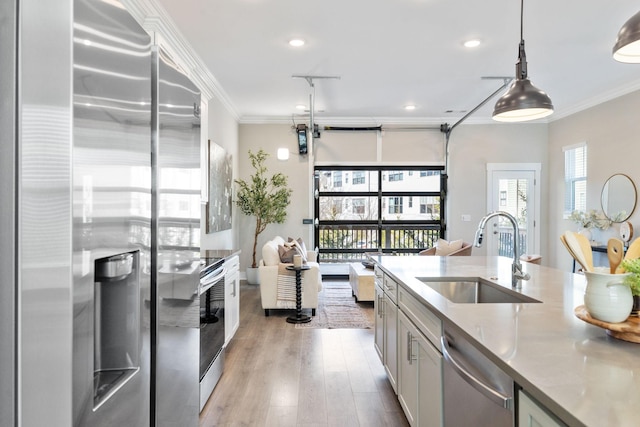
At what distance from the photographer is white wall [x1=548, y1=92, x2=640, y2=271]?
4.92 m

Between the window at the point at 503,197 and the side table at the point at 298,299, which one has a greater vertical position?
the window at the point at 503,197

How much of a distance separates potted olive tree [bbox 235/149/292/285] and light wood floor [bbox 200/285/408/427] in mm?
2520

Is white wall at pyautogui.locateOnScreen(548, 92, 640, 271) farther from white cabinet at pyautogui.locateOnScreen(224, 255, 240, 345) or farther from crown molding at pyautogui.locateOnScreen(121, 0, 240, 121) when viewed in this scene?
crown molding at pyautogui.locateOnScreen(121, 0, 240, 121)

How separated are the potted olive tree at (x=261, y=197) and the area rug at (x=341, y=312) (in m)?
1.46

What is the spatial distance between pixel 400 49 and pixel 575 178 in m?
4.09

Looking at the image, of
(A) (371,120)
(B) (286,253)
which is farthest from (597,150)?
(B) (286,253)

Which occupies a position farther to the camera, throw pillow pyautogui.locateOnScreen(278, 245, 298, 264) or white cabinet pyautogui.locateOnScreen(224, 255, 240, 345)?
throw pillow pyautogui.locateOnScreen(278, 245, 298, 264)

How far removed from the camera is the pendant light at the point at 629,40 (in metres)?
1.33

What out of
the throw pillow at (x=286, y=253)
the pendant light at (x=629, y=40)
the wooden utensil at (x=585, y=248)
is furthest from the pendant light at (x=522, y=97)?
the throw pillow at (x=286, y=253)

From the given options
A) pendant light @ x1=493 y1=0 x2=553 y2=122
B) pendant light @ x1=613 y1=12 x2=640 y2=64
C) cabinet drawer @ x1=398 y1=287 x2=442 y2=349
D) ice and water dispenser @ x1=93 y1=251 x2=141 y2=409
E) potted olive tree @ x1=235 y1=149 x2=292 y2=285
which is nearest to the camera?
ice and water dispenser @ x1=93 y1=251 x2=141 y2=409

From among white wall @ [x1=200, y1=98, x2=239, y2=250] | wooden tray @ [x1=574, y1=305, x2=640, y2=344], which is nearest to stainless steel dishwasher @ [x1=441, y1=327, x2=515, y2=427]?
wooden tray @ [x1=574, y1=305, x2=640, y2=344]

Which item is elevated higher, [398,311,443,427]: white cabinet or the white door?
the white door

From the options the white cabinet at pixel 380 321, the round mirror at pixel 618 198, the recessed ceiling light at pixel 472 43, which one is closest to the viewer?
the white cabinet at pixel 380 321

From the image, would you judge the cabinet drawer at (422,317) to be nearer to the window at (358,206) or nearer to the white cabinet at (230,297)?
the white cabinet at (230,297)
